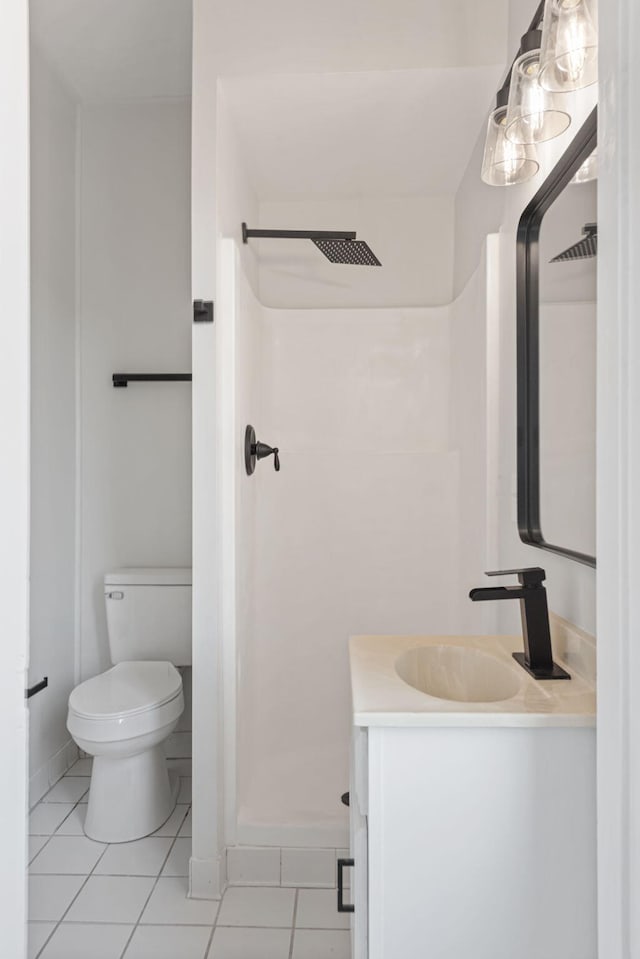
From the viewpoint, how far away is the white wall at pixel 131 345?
2.62 m

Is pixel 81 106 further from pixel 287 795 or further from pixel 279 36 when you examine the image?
pixel 287 795

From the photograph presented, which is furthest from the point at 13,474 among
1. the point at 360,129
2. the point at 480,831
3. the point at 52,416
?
the point at 52,416

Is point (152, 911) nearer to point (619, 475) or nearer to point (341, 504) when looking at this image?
point (341, 504)

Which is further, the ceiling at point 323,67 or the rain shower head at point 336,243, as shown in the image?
the rain shower head at point 336,243

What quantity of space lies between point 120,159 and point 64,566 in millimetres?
1734

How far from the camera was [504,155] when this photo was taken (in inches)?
49.9

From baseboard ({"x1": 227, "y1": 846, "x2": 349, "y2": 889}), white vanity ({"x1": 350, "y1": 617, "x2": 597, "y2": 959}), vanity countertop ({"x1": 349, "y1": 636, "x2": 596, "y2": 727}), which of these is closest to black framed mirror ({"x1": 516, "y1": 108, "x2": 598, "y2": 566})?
vanity countertop ({"x1": 349, "y1": 636, "x2": 596, "y2": 727})

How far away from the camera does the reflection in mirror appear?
3.76ft

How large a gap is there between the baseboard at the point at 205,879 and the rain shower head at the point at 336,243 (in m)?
1.98

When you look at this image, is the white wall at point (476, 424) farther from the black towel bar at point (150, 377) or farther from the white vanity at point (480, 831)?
the black towel bar at point (150, 377)

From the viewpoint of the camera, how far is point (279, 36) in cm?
174

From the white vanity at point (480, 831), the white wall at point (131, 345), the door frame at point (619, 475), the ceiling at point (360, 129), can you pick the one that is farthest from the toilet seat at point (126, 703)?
the ceiling at point (360, 129)

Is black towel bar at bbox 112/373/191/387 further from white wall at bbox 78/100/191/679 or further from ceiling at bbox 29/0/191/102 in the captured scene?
ceiling at bbox 29/0/191/102

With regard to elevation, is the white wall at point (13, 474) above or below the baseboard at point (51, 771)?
above
